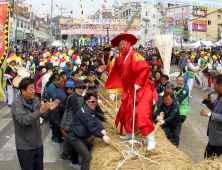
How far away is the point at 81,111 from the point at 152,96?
4.09 ft

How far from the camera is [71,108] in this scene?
178 inches

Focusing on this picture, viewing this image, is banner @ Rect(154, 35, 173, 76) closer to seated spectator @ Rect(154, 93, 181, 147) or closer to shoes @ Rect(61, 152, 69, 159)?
seated spectator @ Rect(154, 93, 181, 147)

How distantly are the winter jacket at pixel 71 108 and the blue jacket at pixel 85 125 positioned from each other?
16.9 inches

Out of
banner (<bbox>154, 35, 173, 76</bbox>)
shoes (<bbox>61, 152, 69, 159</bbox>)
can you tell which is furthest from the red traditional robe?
banner (<bbox>154, 35, 173, 76</bbox>)

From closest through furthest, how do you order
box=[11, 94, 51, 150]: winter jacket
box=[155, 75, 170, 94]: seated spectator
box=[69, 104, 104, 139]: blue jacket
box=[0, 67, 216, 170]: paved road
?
box=[11, 94, 51, 150]: winter jacket < box=[69, 104, 104, 139]: blue jacket < box=[0, 67, 216, 170]: paved road < box=[155, 75, 170, 94]: seated spectator

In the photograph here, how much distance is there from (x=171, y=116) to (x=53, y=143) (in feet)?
8.79

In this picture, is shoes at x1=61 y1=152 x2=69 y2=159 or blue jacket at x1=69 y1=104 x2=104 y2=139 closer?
blue jacket at x1=69 y1=104 x2=104 y2=139

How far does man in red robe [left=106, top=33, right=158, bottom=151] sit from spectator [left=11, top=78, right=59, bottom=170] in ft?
4.96

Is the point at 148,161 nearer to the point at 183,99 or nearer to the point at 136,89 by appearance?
the point at 136,89

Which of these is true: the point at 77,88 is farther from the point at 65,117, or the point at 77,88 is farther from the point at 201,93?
the point at 201,93

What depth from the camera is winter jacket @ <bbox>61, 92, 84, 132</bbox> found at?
4.41 m

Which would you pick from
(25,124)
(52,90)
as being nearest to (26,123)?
(25,124)

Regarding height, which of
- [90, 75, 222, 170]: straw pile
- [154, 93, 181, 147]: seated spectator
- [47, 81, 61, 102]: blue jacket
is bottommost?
[90, 75, 222, 170]: straw pile

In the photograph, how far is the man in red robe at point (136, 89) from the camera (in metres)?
3.93
